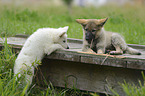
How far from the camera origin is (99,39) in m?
4.12

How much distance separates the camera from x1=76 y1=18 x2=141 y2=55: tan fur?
3.97 m

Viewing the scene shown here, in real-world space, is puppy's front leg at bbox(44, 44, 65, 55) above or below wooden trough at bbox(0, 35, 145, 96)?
above

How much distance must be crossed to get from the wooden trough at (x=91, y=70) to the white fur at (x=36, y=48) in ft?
0.65

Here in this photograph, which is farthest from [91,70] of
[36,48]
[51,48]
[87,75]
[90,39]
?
[36,48]

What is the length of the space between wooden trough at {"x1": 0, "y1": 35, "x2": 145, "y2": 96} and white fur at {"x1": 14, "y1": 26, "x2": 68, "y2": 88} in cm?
20

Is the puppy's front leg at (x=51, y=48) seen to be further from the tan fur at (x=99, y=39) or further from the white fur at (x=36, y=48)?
the tan fur at (x=99, y=39)

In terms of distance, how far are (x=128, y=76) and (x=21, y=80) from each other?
1.81 meters

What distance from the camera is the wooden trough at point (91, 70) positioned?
10.7 ft

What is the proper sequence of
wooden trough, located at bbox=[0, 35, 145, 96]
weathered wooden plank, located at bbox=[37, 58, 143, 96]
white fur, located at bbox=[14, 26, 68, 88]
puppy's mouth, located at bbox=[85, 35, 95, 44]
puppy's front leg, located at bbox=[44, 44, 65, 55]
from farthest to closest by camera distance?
puppy's mouth, located at bbox=[85, 35, 95, 44], puppy's front leg, located at bbox=[44, 44, 65, 55], white fur, located at bbox=[14, 26, 68, 88], weathered wooden plank, located at bbox=[37, 58, 143, 96], wooden trough, located at bbox=[0, 35, 145, 96]

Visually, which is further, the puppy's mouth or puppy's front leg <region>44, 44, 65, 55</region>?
the puppy's mouth

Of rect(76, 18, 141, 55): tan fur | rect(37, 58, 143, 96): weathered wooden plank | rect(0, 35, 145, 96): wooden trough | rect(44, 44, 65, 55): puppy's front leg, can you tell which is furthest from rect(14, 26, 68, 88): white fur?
rect(76, 18, 141, 55): tan fur

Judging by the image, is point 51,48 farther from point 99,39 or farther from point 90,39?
point 99,39

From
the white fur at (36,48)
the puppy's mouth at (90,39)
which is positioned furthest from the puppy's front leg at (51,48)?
the puppy's mouth at (90,39)

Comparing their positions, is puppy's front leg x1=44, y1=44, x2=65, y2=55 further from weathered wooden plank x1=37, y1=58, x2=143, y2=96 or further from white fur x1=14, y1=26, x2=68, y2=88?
weathered wooden plank x1=37, y1=58, x2=143, y2=96
